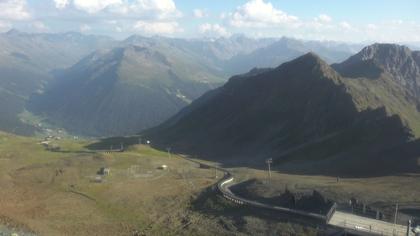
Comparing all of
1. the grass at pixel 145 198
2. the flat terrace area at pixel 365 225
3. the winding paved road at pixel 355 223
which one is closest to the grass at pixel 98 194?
the grass at pixel 145 198

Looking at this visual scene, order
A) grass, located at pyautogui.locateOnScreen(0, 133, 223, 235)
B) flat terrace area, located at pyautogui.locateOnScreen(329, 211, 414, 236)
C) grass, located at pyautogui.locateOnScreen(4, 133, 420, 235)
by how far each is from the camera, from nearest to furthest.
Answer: flat terrace area, located at pyautogui.locateOnScreen(329, 211, 414, 236) < grass, located at pyautogui.locateOnScreen(4, 133, 420, 235) < grass, located at pyautogui.locateOnScreen(0, 133, 223, 235)

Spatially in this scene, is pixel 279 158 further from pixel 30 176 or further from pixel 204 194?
pixel 30 176

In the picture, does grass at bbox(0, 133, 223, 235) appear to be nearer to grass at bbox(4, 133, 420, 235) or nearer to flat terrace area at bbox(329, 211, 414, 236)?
grass at bbox(4, 133, 420, 235)

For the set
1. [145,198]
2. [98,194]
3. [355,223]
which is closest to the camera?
[355,223]

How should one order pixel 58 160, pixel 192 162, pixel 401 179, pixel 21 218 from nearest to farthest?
1. pixel 21 218
2. pixel 401 179
3. pixel 58 160
4. pixel 192 162

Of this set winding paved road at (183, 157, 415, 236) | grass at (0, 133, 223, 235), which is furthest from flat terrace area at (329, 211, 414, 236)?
grass at (0, 133, 223, 235)

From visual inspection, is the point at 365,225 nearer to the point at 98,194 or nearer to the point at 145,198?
the point at 145,198

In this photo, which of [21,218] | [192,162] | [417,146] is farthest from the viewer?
[192,162]

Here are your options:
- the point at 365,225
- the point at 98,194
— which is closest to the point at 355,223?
the point at 365,225

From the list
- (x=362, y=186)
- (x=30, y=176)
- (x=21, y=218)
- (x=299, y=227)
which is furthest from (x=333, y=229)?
(x=30, y=176)

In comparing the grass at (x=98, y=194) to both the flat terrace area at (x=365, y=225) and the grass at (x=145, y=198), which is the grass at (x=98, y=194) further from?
the flat terrace area at (x=365, y=225)

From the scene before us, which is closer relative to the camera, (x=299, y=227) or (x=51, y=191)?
(x=299, y=227)
